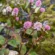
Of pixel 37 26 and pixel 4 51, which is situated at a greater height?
pixel 37 26

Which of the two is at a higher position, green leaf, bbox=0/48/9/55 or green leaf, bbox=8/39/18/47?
green leaf, bbox=8/39/18/47

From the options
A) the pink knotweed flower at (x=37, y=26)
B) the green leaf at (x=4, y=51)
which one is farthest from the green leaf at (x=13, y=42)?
the pink knotweed flower at (x=37, y=26)

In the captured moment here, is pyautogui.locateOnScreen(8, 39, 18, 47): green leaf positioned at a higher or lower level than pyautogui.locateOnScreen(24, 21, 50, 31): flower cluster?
lower

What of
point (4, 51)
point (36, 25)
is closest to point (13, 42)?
point (4, 51)

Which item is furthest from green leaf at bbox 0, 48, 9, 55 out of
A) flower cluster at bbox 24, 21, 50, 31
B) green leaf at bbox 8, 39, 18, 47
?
flower cluster at bbox 24, 21, 50, 31

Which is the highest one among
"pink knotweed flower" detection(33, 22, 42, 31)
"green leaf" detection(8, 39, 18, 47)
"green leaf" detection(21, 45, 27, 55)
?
"pink knotweed flower" detection(33, 22, 42, 31)

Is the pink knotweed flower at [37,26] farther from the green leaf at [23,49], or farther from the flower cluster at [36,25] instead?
the green leaf at [23,49]

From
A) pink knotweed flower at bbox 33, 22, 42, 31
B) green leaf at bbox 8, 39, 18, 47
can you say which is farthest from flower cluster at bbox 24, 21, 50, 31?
green leaf at bbox 8, 39, 18, 47

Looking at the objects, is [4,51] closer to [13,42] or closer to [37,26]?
[13,42]

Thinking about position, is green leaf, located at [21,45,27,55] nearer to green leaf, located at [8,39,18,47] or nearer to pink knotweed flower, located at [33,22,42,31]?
green leaf, located at [8,39,18,47]

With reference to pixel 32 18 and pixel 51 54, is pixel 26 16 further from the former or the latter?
pixel 51 54

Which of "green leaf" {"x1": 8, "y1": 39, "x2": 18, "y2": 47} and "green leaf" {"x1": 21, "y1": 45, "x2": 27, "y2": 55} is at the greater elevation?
"green leaf" {"x1": 8, "y1": 39, "x2": 18, "y2": 47}
